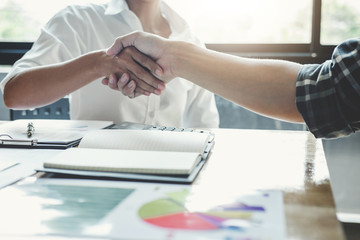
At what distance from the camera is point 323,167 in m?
0.77

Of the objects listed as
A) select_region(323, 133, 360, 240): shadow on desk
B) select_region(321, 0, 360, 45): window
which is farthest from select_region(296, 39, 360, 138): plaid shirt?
select_region(321, 0, 360, 45): window

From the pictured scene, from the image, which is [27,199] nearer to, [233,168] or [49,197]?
[49,197]

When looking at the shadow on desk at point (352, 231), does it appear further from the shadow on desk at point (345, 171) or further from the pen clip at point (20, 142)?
the pen clip at point (20, 142)

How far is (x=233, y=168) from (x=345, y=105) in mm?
241

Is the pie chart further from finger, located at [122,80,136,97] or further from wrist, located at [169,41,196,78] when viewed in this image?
finger, located at [122,80,136,97]

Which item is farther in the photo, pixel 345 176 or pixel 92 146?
pixel 345 176

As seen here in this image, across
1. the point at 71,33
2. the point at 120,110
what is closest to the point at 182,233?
the point at 120,110

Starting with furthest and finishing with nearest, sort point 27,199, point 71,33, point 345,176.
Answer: point 345,176 < point 71,33 < point 27,199

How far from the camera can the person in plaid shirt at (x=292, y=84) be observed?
2.52 ft

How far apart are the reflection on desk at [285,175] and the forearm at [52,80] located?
44cm

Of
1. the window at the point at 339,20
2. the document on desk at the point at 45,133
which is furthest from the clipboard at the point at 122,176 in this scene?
the window at the point at 339,20

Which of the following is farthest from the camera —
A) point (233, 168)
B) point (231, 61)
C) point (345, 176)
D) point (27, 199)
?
point (345, 176)

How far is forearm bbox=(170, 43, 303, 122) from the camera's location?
2.76 feet

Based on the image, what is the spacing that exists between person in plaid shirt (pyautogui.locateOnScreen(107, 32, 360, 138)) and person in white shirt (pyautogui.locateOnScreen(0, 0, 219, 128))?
241mm
